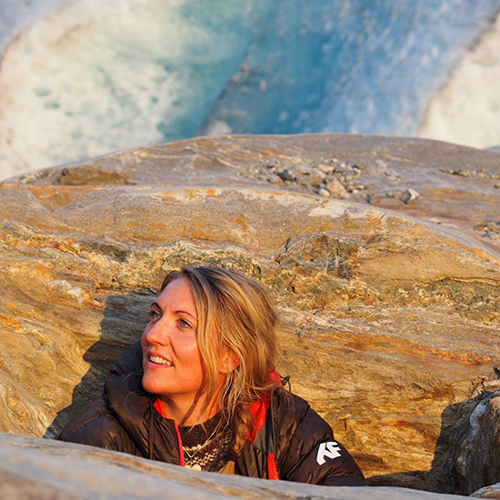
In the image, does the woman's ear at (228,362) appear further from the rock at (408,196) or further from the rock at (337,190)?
the rock at (408,196)

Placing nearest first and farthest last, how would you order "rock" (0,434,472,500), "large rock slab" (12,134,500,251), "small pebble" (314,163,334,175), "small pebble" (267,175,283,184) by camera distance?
"rock" (0,434,472,500) < "large rock slab" (12,134,500,251) < "small pebble" (267,175,283,184) < "small pebble" (314,163,334,175)

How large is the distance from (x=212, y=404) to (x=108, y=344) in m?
0.85

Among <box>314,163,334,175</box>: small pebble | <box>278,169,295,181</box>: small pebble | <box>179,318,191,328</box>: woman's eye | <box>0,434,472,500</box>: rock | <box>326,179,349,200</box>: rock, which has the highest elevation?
<box>314,163,334,175</box>: small pebble

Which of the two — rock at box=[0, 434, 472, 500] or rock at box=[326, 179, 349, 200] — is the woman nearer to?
rock at box=[0, 434, 472, 500]

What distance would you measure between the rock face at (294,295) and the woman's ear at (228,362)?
68 cm

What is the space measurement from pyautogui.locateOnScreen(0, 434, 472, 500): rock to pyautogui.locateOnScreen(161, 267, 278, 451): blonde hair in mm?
764

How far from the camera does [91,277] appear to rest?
3414mm

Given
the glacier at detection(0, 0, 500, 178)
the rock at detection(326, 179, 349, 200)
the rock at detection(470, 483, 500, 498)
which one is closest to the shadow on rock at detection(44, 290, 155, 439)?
the rock at detection(470, 483, 500, 498)

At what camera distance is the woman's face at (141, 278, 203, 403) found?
2.50 metres

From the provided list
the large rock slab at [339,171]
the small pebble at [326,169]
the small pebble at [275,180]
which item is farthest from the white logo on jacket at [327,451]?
the small pebble at [326,169]

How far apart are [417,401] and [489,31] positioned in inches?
350

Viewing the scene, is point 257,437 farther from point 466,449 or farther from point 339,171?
point 339,171

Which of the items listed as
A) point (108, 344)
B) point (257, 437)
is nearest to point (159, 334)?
point (257, 437)

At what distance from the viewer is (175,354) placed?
2.52 meters
